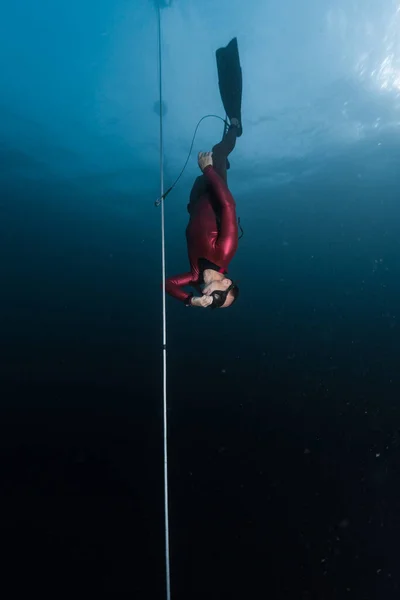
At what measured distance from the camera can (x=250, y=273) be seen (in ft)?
105

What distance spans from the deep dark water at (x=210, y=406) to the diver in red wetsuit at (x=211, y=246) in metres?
8.77

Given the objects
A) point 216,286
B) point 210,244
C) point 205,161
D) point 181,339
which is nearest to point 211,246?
point 210,244

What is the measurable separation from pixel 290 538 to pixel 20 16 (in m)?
19.2

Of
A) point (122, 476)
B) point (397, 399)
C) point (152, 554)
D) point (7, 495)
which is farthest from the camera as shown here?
point (397, 399)

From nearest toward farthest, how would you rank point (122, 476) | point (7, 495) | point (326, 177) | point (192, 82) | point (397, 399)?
point (7, 495) < point (122, 476) < point (192, 82) < point (326, 177) < point (397, 399)

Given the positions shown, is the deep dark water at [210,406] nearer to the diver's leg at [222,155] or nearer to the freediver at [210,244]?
the freediver at [210,244]

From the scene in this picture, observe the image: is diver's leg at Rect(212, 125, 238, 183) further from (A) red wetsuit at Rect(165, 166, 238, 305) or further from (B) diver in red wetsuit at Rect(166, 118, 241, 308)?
(A) red wetsuit at Rect(165, 166, 238, 305)

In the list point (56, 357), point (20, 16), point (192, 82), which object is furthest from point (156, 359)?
point (20, 16)

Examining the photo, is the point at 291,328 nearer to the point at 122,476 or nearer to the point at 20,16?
the point at 122,476

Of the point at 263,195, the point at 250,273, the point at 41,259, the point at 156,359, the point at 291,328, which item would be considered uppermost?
the point at 263,195

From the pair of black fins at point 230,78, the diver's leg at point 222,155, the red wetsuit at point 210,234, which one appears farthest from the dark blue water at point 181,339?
the red wetsuit at point 210,234

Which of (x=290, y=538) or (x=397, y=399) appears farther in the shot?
(x=397, y=399)

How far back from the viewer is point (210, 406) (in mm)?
18984

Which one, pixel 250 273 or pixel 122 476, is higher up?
pixel 250 273
